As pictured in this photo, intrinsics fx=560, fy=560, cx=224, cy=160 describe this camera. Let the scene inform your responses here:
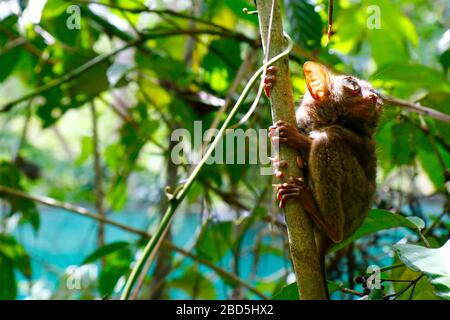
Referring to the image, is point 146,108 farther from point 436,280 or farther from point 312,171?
point 436,280

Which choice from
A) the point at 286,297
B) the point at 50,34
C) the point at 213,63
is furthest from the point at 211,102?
the point at 286,297

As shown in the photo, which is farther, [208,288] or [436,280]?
[208,288]

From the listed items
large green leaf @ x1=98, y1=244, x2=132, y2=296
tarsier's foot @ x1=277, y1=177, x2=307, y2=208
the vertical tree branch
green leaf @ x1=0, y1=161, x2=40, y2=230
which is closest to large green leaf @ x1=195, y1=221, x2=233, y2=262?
large green leaf @ x1=98, y1=244, x2=132, y2=296

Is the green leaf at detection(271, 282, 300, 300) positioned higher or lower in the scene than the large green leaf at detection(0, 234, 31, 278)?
lower

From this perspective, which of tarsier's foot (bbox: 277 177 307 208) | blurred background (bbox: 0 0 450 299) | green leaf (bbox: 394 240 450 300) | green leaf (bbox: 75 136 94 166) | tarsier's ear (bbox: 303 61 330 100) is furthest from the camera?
green leaf (bbox: 75 136 94 166)

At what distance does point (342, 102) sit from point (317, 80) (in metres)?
0.13

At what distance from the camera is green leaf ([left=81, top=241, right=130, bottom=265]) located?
2.61 meters

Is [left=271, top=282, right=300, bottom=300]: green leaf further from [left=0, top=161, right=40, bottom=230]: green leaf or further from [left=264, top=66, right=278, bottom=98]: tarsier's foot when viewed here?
[left=0, top=161, right=40, bottom=230]: green leaf

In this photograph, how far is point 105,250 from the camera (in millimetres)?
2633

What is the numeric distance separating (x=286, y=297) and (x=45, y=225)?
8878mm

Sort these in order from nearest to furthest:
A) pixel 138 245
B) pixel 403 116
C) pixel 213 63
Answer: pixel 403 116 → pixel 138 245 → pixel 213 63

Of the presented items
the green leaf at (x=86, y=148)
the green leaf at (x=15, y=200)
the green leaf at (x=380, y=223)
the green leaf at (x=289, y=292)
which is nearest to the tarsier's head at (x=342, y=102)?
the green leaf at (x=380, y=223)
